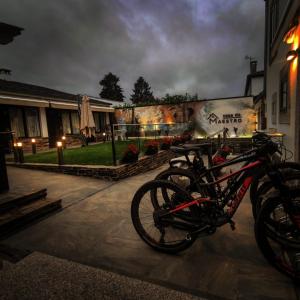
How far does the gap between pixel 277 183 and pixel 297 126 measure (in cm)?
258

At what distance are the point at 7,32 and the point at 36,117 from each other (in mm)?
9204

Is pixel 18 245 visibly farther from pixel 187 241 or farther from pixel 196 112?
pixel 196 112

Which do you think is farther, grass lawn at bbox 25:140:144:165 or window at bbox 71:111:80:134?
window at bbox 71:111:80:134

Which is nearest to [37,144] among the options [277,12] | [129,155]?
[129,155]

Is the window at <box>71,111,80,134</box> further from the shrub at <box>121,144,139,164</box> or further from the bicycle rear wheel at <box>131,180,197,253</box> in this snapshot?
the bicycle rear wheel at <box>131,180,197,253</box>

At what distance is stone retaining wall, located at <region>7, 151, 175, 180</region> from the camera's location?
17.7ft

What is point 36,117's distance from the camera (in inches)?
462

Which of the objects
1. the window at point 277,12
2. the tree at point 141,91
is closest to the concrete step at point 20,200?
the window at point 277,12

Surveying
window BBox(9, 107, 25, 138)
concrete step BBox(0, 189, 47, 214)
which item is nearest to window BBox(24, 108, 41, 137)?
window BBox(9, 107, 25, 138)

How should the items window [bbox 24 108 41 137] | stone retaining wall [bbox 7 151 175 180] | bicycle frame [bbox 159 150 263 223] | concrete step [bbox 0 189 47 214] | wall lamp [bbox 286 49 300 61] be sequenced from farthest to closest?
1. window [bbox 24 108 41 137]
2. stone retaining wall [bbox 7 151 175 180]
3. wall lamp [bbox 286 49 300 61]
4. concrete step [bbox 0 189 47 214]
5. bicycle frame [bbox 159 150 263 223]

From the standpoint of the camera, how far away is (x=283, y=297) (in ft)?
5.24

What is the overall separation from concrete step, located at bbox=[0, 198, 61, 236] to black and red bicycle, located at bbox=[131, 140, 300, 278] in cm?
178

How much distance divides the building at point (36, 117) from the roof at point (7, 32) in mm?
6384

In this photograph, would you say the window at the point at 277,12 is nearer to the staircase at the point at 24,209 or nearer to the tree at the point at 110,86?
the staircase at the point at 24,209
